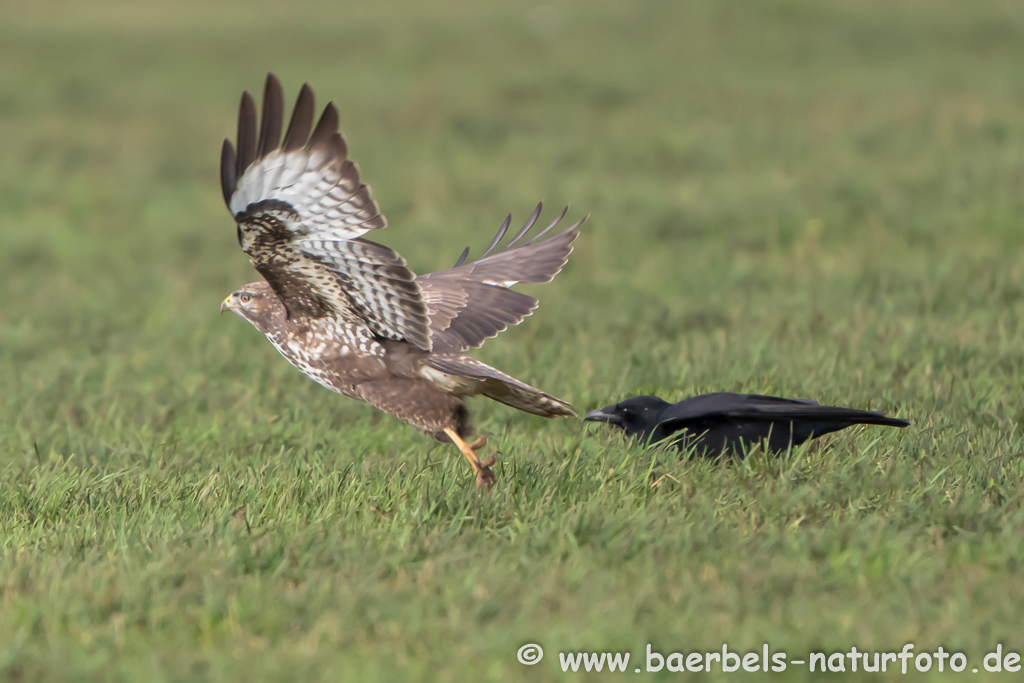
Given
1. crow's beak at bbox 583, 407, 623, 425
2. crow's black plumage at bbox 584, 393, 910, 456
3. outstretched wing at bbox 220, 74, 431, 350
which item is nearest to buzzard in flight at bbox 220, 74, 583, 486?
outstretched wing at bbox 220, 74, 431, 350

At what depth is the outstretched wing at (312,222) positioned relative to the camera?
4109 mm

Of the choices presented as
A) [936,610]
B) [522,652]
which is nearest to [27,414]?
[522,652]

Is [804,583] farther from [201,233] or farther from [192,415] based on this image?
[201,233]

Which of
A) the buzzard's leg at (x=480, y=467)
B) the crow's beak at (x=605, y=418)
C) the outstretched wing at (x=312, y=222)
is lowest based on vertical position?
the buzzard's leg at (x=480, y=467)

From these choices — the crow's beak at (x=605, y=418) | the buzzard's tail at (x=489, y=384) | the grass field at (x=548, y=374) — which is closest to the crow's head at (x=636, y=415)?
the crow's beak at (x=605, y=418)

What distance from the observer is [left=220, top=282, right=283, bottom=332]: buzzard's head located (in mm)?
5086

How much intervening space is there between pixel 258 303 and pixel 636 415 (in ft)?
5.94

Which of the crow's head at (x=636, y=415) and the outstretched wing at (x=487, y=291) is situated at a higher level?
the outstretched wing at (x=487, y=291)

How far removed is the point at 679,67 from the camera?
18141 mm

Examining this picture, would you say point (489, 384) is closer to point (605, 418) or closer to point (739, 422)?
point (605, 418)

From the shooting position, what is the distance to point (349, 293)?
4738 millimetres

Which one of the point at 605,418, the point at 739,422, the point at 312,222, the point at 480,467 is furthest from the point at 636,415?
the point at 312,222

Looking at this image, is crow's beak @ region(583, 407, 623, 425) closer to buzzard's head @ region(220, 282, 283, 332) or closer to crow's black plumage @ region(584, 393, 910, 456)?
crow's black plumage @ region(584, 393, 910, 456)

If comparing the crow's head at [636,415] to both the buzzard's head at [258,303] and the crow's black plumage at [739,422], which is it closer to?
the crow's black plumage at [739,422]
